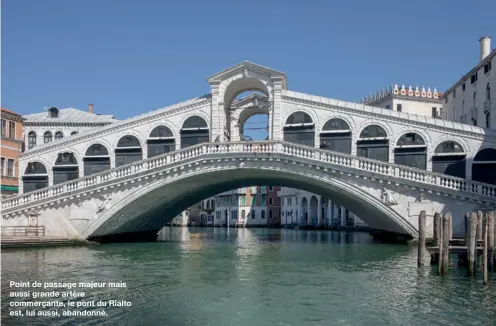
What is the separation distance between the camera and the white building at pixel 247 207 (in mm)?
75438

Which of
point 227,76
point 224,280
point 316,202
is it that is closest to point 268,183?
point 227,76

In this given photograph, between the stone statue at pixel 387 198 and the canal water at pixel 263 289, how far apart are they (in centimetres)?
251

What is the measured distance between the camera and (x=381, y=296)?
1195 centimetres

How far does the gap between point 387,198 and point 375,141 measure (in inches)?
169

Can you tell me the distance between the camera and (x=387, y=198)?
22.0 metres

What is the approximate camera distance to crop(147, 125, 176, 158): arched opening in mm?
27422

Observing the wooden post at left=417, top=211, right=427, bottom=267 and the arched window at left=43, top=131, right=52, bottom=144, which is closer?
the wooden post at left=417, top=211, right=427, bottom=267

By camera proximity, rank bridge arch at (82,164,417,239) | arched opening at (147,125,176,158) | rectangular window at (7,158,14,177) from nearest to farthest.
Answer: bridge arch at (82,164,417,239), arched opening at (147,125,176,158), rectangular window at (7,158,14,177)

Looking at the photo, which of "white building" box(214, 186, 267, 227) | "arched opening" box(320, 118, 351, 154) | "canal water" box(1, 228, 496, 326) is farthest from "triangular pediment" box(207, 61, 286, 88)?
"white building" box(214, 186, 267, 227)

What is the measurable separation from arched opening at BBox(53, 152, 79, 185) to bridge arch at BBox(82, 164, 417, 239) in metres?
4.25

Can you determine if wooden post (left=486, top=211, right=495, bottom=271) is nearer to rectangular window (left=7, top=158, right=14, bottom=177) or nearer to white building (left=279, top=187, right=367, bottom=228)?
rectangular window (left=7, top=158, right=14, bottom=177)

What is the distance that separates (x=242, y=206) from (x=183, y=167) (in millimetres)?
53017

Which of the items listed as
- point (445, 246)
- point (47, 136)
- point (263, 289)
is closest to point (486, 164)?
point (445, 246)

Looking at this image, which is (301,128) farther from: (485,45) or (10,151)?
(10,151)
